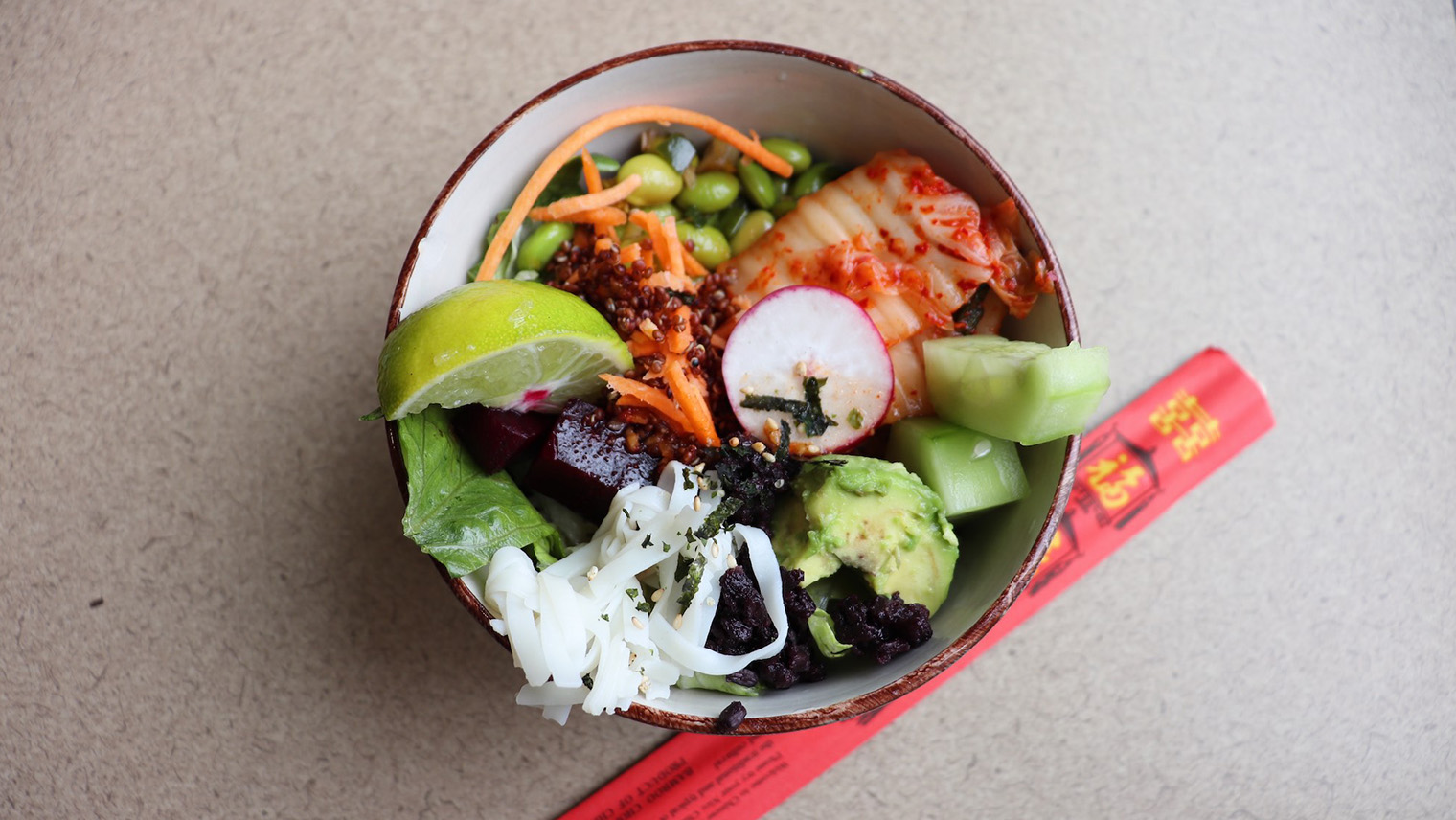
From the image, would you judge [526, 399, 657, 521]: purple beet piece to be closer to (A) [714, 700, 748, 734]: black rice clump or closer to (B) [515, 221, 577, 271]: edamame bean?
(B) [515, 221, 577, 271]: edamame bean

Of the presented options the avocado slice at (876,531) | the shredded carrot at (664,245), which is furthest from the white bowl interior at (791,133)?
the shredded carrot at (664,245)

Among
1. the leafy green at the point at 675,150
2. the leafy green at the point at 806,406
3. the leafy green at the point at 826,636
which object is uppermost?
the leafy green at the point at 675,150

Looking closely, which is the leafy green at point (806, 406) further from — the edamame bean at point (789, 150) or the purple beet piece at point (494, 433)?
the edamame bean at point (789, 150)

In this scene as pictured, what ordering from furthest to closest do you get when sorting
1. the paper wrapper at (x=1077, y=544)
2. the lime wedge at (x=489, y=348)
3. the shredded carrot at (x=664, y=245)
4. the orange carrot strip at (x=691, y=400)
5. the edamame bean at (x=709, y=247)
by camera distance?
1. the paper wrapper at (x=1077, y=544)
2. the edamame bean at (x=709, y=247)
3. the shredded carrot at (x=664, y=245)
4. the orange carrot strip at (x=691, y=400)
5. the lime wedge at (x=489, y=348)

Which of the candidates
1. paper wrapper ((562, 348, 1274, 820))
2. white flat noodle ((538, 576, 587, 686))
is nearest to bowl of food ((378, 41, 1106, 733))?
white flat noodle ((538, 576, 587, 686))

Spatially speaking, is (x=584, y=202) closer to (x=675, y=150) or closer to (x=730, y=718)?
(x=675, y=150)

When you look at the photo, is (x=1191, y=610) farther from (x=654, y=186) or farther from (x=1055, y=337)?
(x=654, y=186)

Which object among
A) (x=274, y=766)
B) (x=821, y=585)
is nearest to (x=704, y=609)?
(x=821, y=585)

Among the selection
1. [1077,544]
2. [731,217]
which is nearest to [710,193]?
[731,217]
